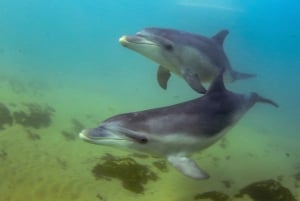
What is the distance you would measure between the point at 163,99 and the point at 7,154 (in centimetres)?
1106

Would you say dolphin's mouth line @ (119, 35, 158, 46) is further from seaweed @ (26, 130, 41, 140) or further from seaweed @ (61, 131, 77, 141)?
seaweed @ (61, 131, 77, 141)

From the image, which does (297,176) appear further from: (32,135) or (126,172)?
(32,135)

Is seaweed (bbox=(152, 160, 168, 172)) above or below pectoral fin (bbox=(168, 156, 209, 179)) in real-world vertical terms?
below

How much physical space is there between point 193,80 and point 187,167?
5.82 feet

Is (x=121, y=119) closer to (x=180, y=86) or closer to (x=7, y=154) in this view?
(x=7, y=154)

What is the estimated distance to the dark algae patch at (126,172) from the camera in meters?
7.50

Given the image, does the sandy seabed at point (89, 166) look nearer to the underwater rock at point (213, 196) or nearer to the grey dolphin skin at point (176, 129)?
the underwater rock at point (213, 196)

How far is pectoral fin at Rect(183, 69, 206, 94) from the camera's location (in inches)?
237

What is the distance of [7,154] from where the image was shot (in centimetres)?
790

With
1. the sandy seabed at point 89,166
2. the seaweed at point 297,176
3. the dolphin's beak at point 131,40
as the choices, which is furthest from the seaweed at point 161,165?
the dolphin's beak at point 131,40

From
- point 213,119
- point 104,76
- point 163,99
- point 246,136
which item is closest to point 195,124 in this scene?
point 213,119

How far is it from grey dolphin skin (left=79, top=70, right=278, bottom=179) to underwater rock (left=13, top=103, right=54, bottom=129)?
215 inches

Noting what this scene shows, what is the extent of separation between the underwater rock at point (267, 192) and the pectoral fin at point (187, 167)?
115 inches

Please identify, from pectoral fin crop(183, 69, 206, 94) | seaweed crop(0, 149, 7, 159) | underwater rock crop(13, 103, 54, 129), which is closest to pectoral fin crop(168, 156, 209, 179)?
pectoral fin crop(183, 69, 206, 94)
